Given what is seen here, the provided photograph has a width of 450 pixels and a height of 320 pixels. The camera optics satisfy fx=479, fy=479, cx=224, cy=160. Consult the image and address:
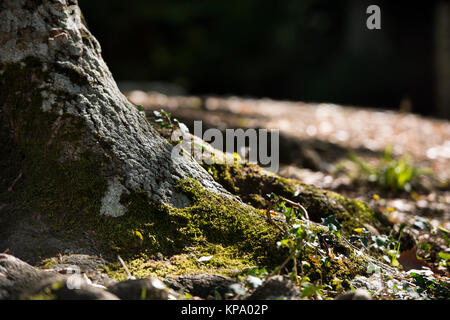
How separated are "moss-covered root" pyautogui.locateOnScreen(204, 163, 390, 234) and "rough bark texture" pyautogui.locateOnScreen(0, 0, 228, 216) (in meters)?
0.49

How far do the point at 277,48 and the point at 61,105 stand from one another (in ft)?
43.6

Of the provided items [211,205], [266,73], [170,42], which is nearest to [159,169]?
[211,205]

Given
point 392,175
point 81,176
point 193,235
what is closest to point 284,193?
point 193,235

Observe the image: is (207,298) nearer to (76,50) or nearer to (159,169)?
(159,169)

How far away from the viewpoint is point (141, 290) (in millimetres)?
1889

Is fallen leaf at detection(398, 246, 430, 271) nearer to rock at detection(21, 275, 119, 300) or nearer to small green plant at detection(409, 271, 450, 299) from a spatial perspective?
small green plant at detection(409, 271, 450, 299)

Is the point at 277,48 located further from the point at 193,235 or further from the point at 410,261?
the point at 193,235

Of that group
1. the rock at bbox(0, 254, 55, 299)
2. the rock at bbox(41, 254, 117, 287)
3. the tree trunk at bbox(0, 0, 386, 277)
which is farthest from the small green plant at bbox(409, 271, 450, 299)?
the rock at bbox(0, 254, 55, 299)

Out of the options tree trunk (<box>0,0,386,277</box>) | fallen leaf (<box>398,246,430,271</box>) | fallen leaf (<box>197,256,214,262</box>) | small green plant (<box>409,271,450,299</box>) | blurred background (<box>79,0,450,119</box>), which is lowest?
fallen leaf (<box>398,246,430,271</box>)

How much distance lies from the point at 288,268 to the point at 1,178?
1.46 m

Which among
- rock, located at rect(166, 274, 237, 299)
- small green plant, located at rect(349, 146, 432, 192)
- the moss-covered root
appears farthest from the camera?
small green plant, located at rect(349, 146, 432, 192)

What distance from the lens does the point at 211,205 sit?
2.50 meters

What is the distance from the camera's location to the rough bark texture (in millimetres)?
2322
